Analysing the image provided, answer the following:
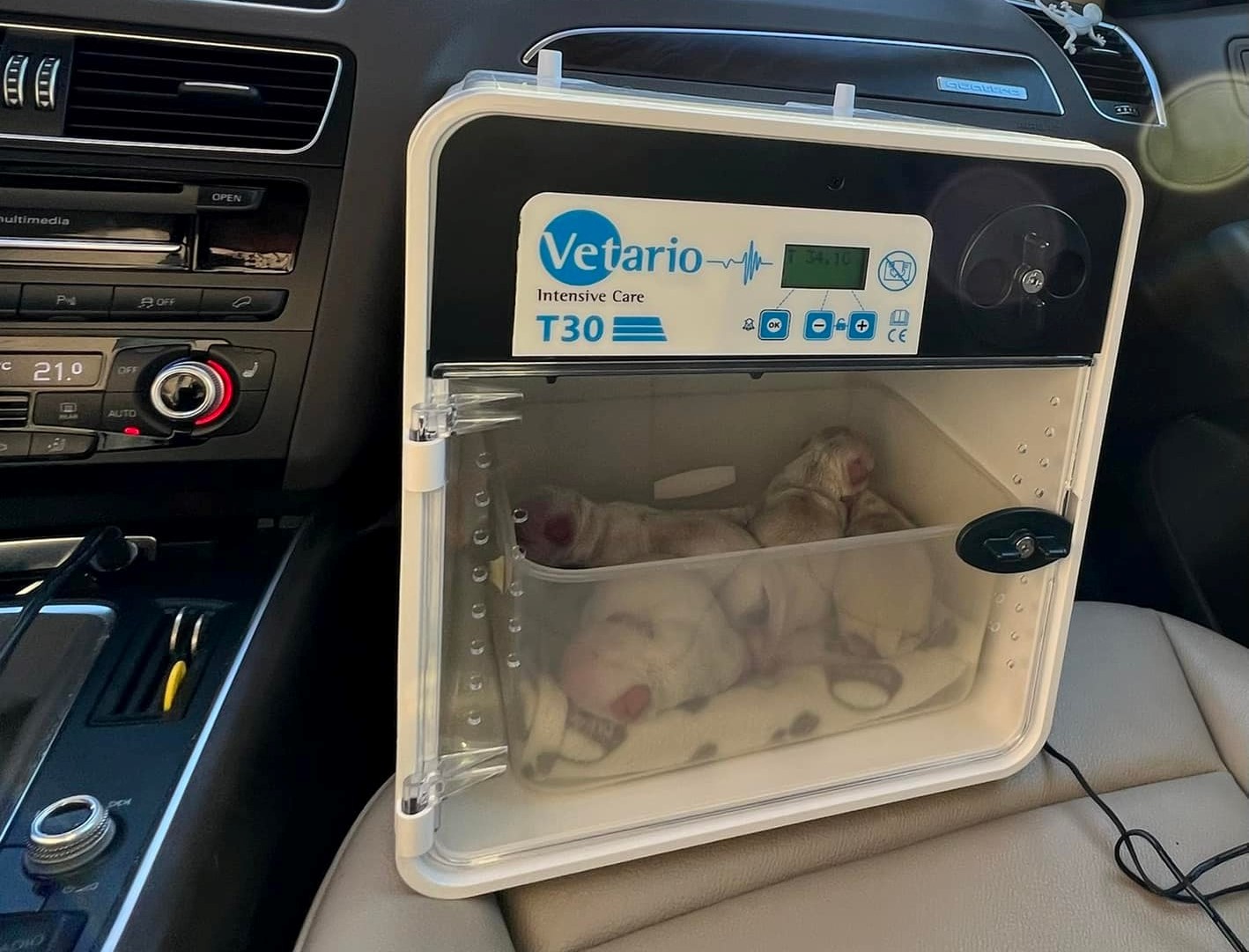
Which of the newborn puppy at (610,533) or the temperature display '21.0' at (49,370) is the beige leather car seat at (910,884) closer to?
the newborn puppy at (610,533)

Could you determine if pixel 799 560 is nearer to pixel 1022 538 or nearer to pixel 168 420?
pixel 1022 538

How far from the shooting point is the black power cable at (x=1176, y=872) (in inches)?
22.3

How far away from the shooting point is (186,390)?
620mm

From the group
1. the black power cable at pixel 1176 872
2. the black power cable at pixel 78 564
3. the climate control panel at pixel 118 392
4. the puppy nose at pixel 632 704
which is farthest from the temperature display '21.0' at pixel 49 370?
the black power cable at pixel 1176 872

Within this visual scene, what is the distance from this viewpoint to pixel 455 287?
1.35ft

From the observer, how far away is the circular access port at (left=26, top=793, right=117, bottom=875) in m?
0.41

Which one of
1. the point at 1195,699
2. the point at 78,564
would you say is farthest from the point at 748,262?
the point at 1195,699

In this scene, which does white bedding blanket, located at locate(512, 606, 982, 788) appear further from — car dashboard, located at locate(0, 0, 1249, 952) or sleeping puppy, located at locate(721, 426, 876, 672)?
car dashboard, located at locate(0, 0, 1249, 952)

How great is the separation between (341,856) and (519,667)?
0.49 ft

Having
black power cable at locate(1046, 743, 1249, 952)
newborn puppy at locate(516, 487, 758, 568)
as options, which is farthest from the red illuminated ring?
black power cable at locate(1046, 743, 1249, 952)

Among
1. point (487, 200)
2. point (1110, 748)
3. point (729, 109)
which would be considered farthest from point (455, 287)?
point (1110, 748)

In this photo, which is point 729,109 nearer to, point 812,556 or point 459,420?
point 459,420

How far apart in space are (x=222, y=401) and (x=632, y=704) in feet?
1.13

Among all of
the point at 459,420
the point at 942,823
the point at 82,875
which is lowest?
the point at 942,823
